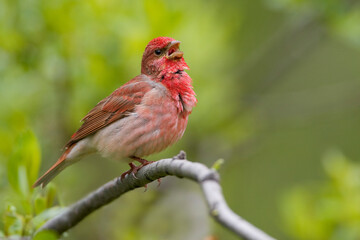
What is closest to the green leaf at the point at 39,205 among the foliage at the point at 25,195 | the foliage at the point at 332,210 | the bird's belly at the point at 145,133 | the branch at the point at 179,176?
the foliage at the point at 25,195

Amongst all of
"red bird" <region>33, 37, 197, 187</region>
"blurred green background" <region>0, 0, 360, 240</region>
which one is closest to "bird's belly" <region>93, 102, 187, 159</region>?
"red bird" <region>33, 37, 197, 187</region>

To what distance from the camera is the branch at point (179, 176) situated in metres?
2.19

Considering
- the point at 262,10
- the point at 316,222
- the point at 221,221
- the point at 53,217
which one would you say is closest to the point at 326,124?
the point at 262,10

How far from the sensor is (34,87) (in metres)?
6.55

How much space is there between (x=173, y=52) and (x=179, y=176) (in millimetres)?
2118

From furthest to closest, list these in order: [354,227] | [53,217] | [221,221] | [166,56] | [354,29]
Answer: [354,29], [354,227], [166,56], [53,217], [221,221]

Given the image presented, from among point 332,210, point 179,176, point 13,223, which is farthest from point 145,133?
point 332,210

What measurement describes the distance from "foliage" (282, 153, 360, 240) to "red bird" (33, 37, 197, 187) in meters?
1.94

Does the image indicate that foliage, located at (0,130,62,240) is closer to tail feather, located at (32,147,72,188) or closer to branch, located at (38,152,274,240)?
branch, located at (38,152,274,240)

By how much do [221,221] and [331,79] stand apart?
454 inches

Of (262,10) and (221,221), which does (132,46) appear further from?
(262,10)

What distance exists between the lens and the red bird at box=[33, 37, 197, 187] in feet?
15.9

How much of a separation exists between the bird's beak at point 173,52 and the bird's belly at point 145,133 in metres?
0.36

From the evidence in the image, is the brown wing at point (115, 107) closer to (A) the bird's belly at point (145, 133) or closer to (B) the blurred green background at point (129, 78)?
(A) the bird's belly at point (145, 133)
